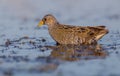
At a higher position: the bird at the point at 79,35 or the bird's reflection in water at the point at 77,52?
the bird at the point at 79,35

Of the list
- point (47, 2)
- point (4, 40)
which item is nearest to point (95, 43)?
point (4, 40)

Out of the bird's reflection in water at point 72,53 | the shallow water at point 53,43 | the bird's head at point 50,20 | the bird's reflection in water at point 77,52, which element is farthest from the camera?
the bird's head at point 50,20

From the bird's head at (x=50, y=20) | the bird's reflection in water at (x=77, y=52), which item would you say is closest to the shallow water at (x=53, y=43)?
the bird's reflection in water at (x=77, y=52)

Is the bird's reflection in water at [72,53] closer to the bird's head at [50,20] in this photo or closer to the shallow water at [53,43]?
the shallow water at [53,43]

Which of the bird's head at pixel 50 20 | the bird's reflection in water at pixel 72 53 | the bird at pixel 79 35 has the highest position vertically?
the bird's head at pixel 50 20

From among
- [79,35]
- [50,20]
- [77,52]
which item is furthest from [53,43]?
[77,52]

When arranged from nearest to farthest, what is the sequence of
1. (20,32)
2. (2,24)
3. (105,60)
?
1. (105,60)
2. (20,32)
3. (2,24)

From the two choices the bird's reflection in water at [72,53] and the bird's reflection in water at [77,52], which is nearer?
the bird's reflection in water at [72,53]

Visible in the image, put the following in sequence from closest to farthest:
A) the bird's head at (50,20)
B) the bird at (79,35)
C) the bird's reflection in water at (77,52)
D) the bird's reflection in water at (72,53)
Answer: the bird's reflection in water at (72,53)
the bird's reflection in water at (77,52)
the bird at (79,35)
the bird's head at (50,20)

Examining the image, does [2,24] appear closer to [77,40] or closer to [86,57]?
[77,40]
